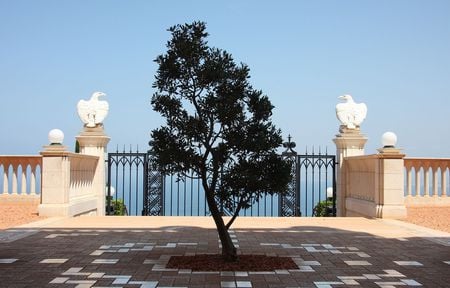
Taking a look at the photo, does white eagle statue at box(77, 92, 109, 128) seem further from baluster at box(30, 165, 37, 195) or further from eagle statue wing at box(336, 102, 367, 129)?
eagle statue wing at box(336, 102, 367, 129)

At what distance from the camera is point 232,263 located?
7.86m

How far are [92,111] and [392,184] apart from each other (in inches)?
339

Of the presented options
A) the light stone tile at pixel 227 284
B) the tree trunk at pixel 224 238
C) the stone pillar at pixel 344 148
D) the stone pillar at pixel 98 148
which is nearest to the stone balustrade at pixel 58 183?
the stone pillar at pixel 98 148

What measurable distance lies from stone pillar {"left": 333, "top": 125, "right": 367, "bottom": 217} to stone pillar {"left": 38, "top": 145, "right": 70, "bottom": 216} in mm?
7894

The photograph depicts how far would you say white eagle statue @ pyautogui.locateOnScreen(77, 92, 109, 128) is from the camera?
16.8 metres

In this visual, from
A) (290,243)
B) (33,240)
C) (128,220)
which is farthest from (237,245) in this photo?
(128,220)

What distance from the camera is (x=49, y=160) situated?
46.4ft

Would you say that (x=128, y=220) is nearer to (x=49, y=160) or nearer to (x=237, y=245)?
(x=49, y=160)

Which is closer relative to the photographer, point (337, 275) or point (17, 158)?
point (337, 275)

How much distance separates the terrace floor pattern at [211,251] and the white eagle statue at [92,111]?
3915mm

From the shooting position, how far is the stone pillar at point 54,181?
46.1 feet

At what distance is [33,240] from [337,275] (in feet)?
18.2

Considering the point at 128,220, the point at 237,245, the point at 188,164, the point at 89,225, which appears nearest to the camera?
the point at 188,164

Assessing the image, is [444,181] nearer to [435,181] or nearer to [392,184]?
[435,181]
